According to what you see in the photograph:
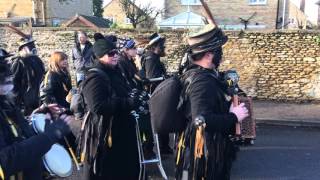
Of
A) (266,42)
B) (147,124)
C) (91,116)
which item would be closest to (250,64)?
(266,42)

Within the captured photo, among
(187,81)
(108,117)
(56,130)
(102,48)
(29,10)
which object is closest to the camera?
(56,130)

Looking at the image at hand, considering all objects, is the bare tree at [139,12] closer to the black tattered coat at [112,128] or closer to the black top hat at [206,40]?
the black tattered coat at [112,128]

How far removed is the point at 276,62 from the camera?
12406 mm

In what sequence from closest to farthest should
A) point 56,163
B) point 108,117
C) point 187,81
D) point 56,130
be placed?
point 56,130 → point 56,163 → point 187,81 → point 108,117

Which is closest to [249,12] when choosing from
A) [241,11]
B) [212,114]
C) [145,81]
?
[241,11]

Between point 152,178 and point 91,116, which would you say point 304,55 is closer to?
point 152,178

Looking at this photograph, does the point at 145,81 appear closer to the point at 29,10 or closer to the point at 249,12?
the point at 249,12

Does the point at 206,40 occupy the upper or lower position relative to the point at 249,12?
lower

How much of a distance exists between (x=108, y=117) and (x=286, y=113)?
24.9 ft

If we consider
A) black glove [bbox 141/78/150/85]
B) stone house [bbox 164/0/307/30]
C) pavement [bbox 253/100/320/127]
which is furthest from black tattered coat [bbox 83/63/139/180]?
stone house [bbox 164/0/307/30]

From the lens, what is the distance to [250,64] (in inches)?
497

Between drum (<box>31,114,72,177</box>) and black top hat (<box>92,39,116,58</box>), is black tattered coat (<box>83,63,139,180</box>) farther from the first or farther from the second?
drum (<box>31,114,72,177</box>)

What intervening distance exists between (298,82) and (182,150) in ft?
31.5

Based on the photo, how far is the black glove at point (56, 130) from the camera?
8.09 ft
